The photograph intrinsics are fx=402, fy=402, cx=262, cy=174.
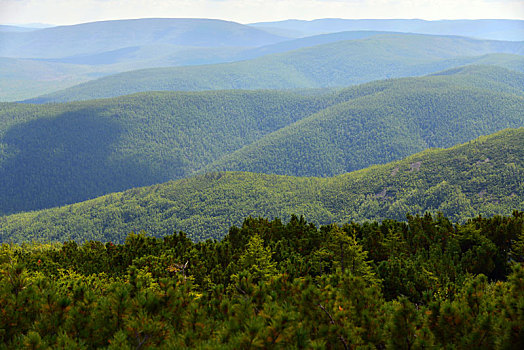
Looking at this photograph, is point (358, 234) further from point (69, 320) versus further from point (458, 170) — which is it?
point (458, 170)

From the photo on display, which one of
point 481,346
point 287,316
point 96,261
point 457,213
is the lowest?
point 457,213

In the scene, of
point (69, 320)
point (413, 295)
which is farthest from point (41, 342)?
point (413, 295)

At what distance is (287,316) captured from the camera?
1197 centimetres

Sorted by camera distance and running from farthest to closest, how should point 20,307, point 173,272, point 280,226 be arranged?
point 280,226
point 173,272
point 20,307

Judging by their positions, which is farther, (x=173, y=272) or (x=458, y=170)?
(x=458, y=170)

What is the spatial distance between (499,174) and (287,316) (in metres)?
201

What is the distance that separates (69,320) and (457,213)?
180 metres

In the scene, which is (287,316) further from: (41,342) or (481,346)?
(41,342)

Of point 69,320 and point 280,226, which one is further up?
point 69,320

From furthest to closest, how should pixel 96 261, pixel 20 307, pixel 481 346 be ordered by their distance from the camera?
pixel 96 261 → pixel 20 307 → pixel 481 346

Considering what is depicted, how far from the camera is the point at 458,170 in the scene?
199500 mm

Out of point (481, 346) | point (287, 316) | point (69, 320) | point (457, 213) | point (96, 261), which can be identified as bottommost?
point (457, 213)

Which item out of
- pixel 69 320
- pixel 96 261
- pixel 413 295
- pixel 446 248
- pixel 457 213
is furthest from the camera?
pixel 457 213

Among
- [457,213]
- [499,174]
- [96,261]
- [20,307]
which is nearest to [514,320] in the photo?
[20,307]
